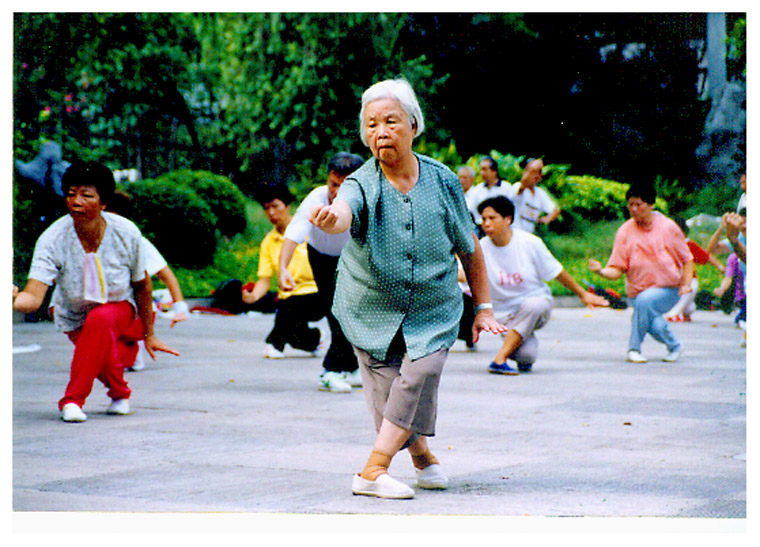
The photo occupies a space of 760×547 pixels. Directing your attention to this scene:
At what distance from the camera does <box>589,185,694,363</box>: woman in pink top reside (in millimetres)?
9367

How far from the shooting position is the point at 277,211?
9727 millimetres

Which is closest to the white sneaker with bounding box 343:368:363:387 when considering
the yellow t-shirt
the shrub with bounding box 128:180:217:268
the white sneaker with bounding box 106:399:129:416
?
the yellow t-shirt

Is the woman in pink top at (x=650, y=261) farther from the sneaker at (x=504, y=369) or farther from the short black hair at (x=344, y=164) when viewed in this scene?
the short black hair at (x=344, y=164)

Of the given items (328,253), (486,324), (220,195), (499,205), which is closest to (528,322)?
(499,205)

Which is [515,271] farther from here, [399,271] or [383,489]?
[383,489]

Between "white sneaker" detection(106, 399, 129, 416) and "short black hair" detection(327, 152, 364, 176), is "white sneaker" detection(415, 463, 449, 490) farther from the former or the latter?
"short black hair" detection(327, 152, 364, 176)

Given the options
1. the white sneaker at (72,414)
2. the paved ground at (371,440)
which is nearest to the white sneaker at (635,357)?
the paved ground at (371,440)

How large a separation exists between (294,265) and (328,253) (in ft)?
6.01

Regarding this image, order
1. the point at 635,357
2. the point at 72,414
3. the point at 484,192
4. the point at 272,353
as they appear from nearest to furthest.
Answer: the point at 72,414 → the point at 635,357 → the point at 272,353 → the point at 484,192

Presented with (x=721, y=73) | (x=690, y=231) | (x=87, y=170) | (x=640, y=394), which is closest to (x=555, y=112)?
(x=721, y=73)

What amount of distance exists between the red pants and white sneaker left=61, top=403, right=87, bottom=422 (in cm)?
4

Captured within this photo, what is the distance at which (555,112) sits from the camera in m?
14.4

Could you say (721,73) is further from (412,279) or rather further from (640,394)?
(412,279)

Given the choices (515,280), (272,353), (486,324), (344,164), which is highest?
(344,164)
